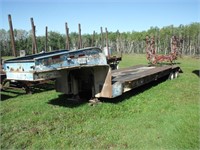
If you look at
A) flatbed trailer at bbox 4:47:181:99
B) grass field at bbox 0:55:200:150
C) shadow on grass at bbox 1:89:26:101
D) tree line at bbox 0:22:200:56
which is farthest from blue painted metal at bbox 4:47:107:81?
tree line at bbox 0:22:200:56

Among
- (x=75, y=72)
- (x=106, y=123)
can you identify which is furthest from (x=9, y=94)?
(x=106, y=123)

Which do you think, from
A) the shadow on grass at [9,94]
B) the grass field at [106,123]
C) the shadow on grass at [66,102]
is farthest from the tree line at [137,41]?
the grass field at [106,123]

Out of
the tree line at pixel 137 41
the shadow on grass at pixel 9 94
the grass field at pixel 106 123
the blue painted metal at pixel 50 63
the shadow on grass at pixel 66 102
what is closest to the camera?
the grass field at pixel 106 123

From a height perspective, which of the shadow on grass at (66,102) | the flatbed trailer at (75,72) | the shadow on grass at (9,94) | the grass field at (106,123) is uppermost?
the flatbed trailer at (75,72)

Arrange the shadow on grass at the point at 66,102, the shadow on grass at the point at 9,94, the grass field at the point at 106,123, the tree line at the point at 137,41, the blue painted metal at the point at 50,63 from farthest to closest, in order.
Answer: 1. the tree line at the point at 137,41
2. the shadow on grass at the point at 9,94
3. the shadow on grass at the point at 66,102
4. the blue painted metal at the point at 50,63
5. the grass field at the point at 106,123

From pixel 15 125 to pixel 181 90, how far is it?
18.8 feet

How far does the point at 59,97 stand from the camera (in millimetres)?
7609

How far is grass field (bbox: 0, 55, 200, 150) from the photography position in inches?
158

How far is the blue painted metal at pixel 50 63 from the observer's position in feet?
16.6

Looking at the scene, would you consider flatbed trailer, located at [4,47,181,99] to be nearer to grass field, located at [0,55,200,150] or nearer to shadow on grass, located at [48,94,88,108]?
shadow on grass, located at [48,94,88,108]

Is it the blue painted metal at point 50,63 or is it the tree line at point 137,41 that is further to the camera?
the tree line at point 137,41

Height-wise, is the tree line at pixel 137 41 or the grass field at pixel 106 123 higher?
the tree line at pixel 137 41

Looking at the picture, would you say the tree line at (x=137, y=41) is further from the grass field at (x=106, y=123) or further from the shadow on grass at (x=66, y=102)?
the grass field at (x=106, y=123)

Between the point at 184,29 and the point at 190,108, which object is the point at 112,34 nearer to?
the point at 184,29
